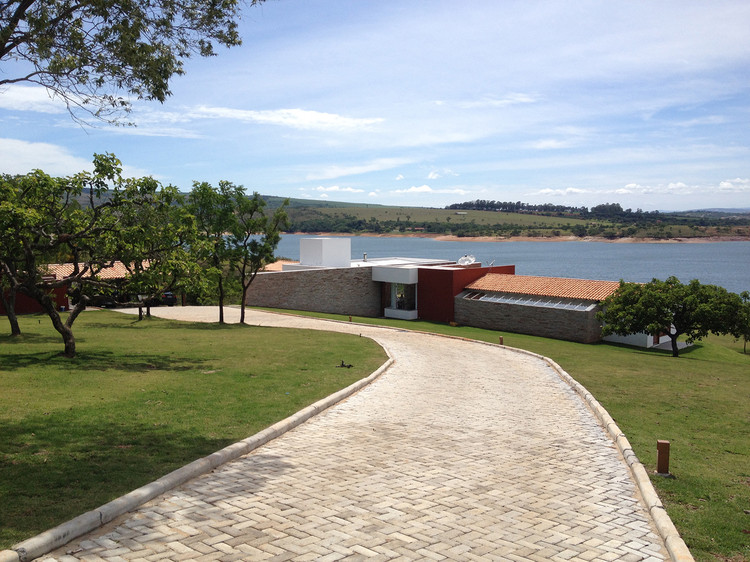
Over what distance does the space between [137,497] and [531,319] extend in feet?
112

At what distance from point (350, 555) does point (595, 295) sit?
3449 centimetres

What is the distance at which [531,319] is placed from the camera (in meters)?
39.1

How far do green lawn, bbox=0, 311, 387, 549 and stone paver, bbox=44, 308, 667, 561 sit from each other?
2.38 feet

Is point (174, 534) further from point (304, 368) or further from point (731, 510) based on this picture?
point (304, 368)

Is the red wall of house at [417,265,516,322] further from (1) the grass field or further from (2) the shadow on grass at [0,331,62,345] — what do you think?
(2) the shadow on grass at [0,331,62,345]

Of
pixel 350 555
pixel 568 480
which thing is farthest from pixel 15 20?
pixel 568 480

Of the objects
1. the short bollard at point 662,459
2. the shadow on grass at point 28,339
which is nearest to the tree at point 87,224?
the shadow on grass at point 28,339

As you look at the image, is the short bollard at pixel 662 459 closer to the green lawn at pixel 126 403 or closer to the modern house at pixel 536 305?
the green lawn at pixel 126 403

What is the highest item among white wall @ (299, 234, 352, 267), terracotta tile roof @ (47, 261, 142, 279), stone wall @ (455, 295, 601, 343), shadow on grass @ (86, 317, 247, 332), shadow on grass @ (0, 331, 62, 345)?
white wall @ (299, 234, 352, 267)

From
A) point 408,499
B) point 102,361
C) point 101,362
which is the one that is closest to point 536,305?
point 102,361

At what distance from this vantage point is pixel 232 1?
37.7 ft

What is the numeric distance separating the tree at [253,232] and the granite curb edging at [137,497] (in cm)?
2260

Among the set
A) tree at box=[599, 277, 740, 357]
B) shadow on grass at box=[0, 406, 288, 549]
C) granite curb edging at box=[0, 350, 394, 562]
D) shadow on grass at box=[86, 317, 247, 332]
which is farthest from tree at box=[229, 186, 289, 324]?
shadow on grass at box=[0, 406, 288, 549]

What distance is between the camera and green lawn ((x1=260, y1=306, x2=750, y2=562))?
7156 mm
